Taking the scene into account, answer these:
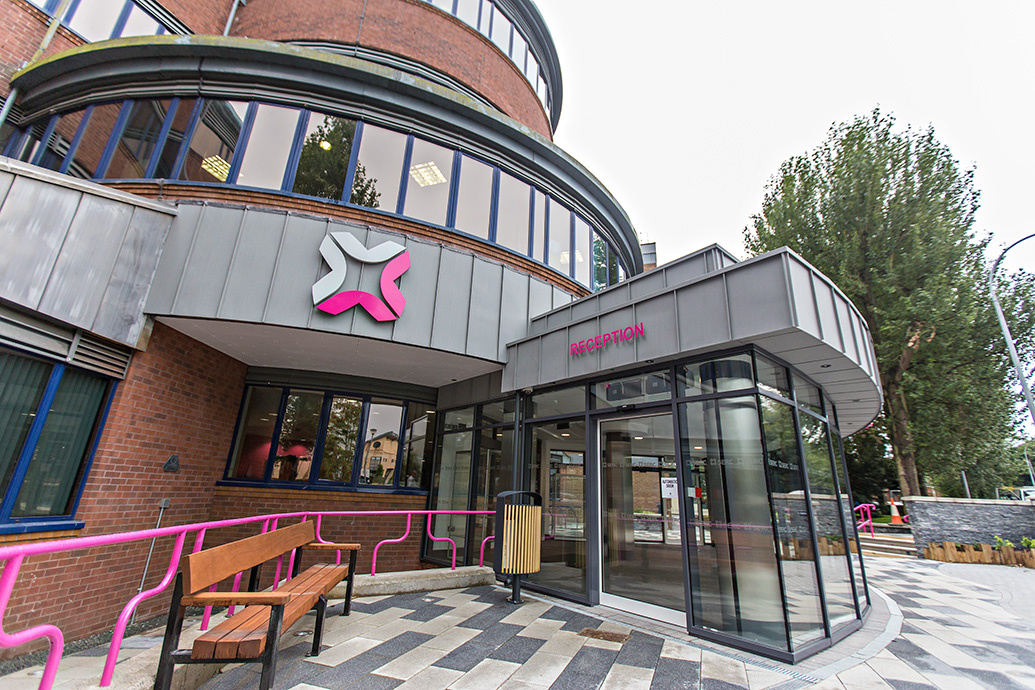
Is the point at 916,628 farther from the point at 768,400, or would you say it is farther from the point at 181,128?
the point at 181,128

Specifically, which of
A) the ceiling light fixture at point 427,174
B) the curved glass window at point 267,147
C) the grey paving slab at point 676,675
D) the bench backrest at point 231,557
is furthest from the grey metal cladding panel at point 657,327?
the curved glass window at point 267,147

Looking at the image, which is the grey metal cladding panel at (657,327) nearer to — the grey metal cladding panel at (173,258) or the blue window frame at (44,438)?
the grey metal cladding panel at (173,258)

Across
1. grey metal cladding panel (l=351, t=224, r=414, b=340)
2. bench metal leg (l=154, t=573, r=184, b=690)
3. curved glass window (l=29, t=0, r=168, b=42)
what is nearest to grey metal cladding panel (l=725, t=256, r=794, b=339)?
grey metal cladding panel (l=351, t=224, r=414, b=340)

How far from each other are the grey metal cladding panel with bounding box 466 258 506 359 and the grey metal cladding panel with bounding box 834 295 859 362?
17.8ft

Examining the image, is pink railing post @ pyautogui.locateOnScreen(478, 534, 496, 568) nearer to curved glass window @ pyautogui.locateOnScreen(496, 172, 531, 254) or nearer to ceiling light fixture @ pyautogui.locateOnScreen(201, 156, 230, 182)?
curved glass window @ pyautogui.locateOnScreen(496, 172, 531, 254)

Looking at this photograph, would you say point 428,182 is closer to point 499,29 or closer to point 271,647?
point 499,29

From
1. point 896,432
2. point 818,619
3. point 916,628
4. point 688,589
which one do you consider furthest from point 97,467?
point 896,432

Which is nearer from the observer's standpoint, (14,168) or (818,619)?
(818,619)

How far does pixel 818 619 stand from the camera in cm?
538

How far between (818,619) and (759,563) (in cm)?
109

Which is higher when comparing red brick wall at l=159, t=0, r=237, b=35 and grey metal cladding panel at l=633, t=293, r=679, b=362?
red brick wall at l=159, t=0, r=237, b=35

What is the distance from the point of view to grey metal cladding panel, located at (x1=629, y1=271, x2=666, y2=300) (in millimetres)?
7148

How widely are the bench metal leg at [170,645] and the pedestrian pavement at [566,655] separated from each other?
0.29 metres

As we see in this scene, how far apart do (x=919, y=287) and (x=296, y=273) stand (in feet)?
78.5
